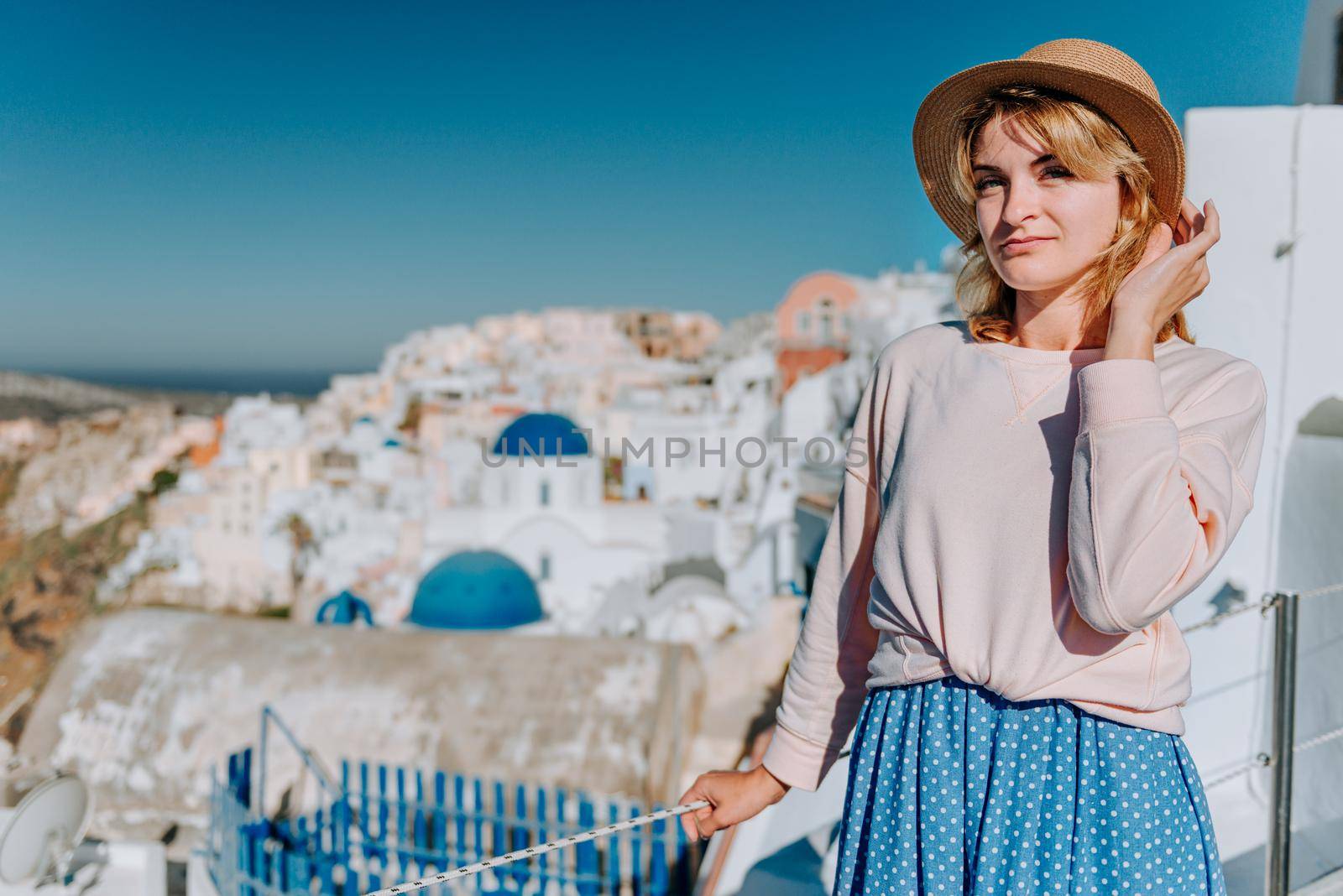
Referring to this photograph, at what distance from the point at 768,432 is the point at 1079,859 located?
19.4m

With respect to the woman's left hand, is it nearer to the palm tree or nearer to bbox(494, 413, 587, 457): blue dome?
bbox(494, 413, 587, 457): blue dome

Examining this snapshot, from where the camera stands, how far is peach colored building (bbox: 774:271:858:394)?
25.0 meters

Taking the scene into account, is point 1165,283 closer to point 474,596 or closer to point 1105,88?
point 1105,88

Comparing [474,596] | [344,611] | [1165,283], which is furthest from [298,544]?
[1165,283]

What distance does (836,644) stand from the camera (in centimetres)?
99

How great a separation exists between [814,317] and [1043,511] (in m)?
27.5

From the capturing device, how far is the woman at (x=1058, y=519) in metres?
0.72

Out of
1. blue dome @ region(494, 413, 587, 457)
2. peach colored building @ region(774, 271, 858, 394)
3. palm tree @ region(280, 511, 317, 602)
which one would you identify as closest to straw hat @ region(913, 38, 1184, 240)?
blue dome @ region(494, 413, 587, 457)

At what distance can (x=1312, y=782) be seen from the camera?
6.43 ft

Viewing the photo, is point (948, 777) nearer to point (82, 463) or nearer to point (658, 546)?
point (658, 546)

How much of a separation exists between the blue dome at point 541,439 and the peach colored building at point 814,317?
9.56 meters

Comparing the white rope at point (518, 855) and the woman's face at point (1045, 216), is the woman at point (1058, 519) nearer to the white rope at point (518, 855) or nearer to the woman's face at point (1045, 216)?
the woman's face at point (1045, 216)

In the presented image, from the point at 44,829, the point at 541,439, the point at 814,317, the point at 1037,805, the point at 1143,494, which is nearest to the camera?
the point at 1143,494

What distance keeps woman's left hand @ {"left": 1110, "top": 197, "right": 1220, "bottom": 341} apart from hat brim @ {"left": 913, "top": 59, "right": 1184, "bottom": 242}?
0.12ft
